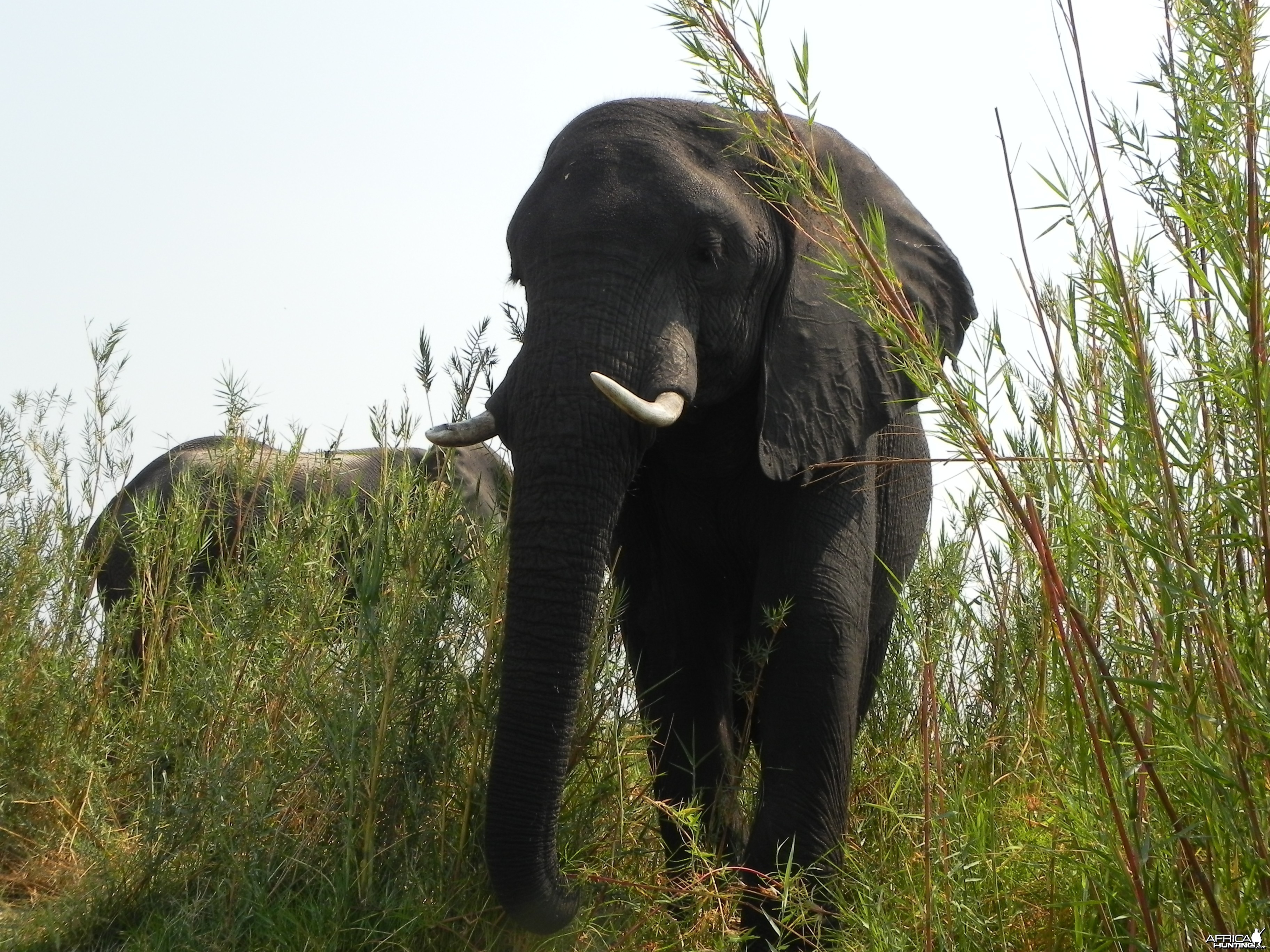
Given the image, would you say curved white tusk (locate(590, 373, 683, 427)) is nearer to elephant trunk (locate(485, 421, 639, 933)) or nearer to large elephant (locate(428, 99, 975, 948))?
large elephant (locate(428, 99, 975, 948))

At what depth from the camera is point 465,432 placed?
4.73 metres

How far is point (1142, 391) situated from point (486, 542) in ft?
7.70

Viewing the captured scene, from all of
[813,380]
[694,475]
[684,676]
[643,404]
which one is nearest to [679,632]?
[684,676]

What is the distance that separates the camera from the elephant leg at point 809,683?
478cm

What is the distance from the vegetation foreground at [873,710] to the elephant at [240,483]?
0.19 meters

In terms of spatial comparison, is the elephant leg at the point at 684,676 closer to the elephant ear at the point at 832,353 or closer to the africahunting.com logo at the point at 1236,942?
the elephant ear at the point at 832,353

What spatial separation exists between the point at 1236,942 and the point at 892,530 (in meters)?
3.02

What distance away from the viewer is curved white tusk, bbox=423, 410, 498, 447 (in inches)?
183

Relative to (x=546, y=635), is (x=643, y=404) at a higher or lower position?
higher

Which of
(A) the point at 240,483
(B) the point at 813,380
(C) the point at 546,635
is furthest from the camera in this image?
(A) the point at 240,483

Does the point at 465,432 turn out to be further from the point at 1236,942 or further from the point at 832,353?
the point at 1236,942

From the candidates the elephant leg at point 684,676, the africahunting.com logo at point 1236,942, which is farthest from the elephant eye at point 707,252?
the africahunting.com logo at point 1236,942

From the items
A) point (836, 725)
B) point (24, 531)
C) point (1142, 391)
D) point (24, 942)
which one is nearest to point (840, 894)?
point (836, 725)

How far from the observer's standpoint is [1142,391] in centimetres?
295
